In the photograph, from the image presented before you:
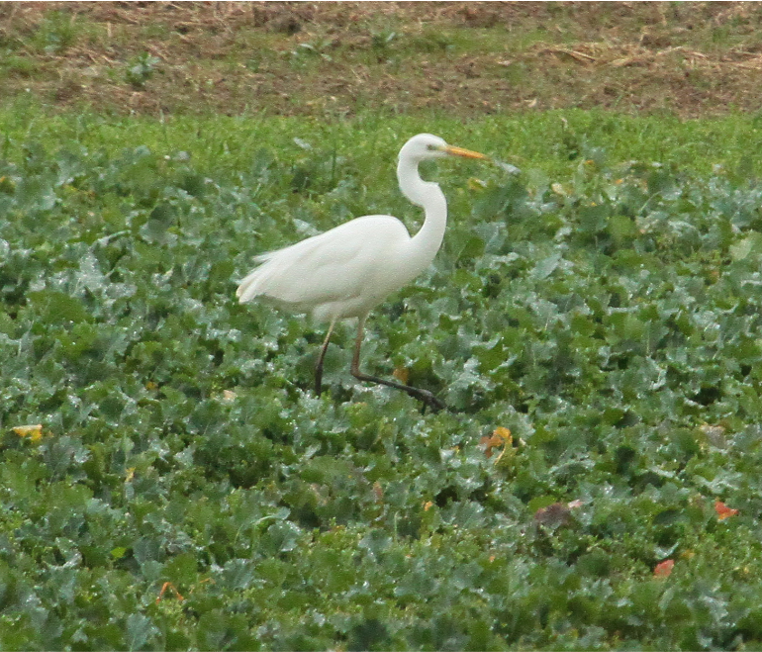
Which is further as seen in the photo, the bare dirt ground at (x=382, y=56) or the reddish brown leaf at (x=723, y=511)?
the bare dirt ground at (x=382, y=56)

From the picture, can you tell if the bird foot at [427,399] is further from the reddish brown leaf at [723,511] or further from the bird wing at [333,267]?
the reddish brown leaf at [723,511]

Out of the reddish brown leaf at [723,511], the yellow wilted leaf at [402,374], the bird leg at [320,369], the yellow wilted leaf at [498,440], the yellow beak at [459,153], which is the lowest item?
the yellow wilted leaf at [402,374]

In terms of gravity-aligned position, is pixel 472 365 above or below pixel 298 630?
below

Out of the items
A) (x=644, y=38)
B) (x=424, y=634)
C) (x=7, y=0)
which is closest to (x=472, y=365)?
(x=424, y=634)

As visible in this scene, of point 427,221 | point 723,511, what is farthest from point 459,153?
point 723,511

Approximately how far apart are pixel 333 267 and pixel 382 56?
20.7ft

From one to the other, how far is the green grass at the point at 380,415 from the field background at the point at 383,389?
1 centimetres

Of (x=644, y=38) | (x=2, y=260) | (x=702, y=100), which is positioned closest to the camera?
(x=2, y=260)

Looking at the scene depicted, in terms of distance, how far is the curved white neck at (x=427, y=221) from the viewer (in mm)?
5922

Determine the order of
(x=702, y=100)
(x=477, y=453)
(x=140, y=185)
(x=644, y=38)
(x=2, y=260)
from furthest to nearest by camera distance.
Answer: (x=644, y=38) < (x=702, y=100) < (x=140, y=185) < (x=2, y=260) < (x=477, y=453)

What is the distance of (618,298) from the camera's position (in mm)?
Result: 6789

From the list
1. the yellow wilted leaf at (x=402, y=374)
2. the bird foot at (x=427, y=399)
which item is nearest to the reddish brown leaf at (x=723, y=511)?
the bird foot at (x=427, y=399)

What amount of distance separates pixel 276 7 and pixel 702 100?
13.2 feet

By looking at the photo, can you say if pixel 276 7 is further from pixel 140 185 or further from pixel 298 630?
pixel 298 630
